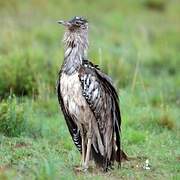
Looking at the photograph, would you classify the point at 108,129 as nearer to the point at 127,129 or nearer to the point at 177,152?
the point at 177,152

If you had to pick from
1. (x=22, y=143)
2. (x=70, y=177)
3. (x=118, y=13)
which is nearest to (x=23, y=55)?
(x=22, y=143)

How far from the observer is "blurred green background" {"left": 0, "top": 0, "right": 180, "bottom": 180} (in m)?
8.33

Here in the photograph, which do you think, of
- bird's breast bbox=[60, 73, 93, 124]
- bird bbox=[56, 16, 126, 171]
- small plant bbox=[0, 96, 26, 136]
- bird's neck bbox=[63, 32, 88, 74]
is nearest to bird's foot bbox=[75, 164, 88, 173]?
bird bbox=[56, 16, 126, 171]

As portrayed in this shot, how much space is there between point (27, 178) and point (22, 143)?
212 centimetres

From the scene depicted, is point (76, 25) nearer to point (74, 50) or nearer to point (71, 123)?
point (74, 50)

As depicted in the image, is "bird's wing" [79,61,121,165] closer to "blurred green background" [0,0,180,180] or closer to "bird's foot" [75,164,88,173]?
"bird's foot" [75,164,88,173]

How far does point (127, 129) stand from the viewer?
33.1ft

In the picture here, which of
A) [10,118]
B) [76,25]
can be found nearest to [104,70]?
[10,118]

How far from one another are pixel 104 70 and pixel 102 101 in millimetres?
5421

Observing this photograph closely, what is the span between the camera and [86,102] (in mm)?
7629

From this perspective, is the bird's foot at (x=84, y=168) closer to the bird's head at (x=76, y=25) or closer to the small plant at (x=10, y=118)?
the bird's head at (x=76, y=25)

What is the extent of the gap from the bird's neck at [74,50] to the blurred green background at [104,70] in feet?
3.31

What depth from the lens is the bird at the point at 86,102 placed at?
7.61 meters

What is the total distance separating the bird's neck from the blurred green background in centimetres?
101
